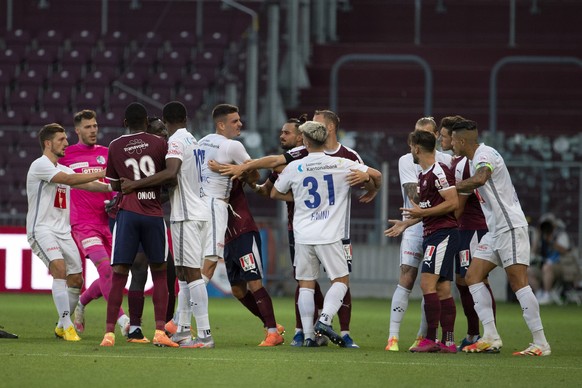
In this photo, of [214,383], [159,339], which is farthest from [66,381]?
[159,339]

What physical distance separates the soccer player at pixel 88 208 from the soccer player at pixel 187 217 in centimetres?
154

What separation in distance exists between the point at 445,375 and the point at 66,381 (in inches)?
106

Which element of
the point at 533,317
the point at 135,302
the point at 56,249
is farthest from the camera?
the point at 56,249

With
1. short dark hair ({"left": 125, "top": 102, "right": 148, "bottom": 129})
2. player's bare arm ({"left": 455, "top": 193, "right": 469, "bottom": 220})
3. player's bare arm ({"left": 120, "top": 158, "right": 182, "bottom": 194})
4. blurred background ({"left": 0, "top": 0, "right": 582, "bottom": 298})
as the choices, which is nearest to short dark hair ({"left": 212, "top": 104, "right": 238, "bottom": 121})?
short dark hair ({"left": 125, "top": 102, "right": 148, "bottom": 129})

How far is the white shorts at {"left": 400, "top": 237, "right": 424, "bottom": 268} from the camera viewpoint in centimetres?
1124

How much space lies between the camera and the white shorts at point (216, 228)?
36.9 ft

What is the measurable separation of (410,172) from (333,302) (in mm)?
1389

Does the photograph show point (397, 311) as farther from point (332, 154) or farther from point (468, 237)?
point (332, 154)

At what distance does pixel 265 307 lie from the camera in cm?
1141

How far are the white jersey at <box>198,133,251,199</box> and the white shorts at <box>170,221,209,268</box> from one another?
2.09 ft

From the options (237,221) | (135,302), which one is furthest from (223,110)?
(135,302)

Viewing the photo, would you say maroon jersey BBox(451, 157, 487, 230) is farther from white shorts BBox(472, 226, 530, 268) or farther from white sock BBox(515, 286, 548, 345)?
white sock BBox(515, 286, 548, 345)

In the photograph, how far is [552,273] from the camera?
20.6 m

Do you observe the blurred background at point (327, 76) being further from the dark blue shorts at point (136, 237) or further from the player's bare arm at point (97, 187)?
the dark blue shorts at point (136, 237)
